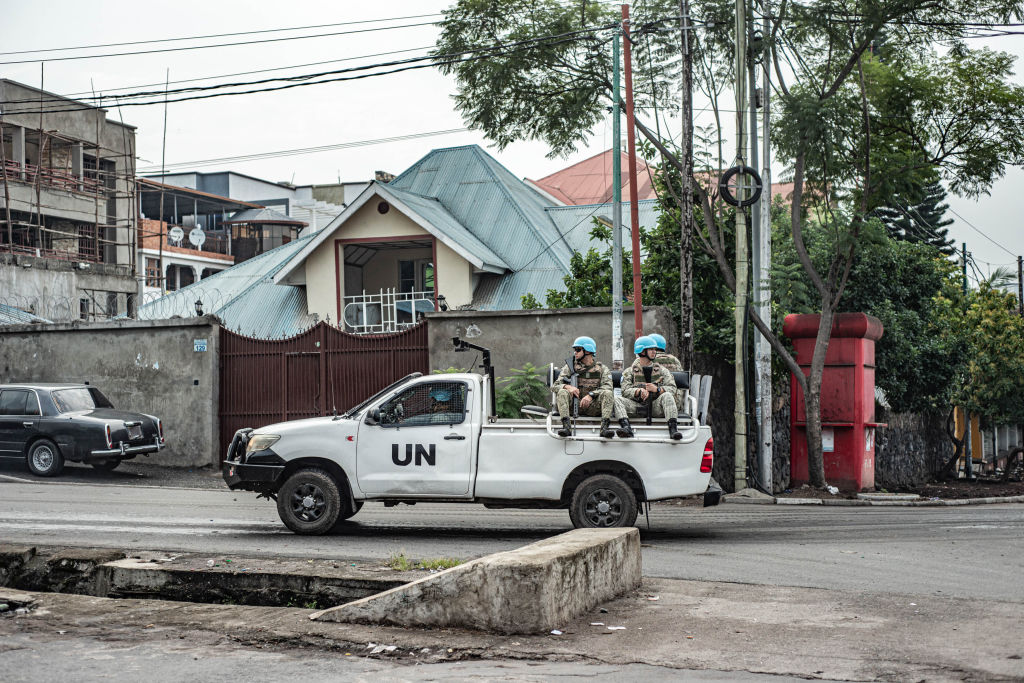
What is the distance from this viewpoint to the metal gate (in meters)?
20.3

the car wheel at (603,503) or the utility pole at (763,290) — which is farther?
the utility pole at (763,290)

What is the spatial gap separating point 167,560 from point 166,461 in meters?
13.3

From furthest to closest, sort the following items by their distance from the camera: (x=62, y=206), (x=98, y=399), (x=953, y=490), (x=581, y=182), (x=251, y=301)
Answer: (x=581, y=182) → (x=62, y=206) → (x=251, y=301) → (x=953, y=490) → (x=98, y=399)

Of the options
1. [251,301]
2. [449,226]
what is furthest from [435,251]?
[251,301]

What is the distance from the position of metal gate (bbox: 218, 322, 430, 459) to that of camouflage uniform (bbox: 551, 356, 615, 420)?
27.0 ft

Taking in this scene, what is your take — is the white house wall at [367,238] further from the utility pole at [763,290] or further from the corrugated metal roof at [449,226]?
the utility pole at [763,290]

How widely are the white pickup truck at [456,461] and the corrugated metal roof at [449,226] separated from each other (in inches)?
664

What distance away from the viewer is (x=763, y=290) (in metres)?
19.2

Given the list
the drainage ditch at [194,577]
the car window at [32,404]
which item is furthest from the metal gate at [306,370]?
the drainage ditch at [194,577]

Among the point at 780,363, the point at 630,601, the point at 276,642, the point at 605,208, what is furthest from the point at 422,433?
the point at 605,208

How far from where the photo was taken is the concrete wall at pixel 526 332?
18.8m

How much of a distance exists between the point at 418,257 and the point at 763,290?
15046 millimetres

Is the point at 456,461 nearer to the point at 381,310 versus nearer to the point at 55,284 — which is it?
the point at 381,310

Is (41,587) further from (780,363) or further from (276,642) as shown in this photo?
(780,363)
